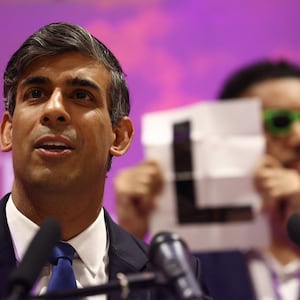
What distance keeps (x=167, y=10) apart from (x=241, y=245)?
0.87 metres

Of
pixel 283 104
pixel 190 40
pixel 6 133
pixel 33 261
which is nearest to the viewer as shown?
pixel 33 261

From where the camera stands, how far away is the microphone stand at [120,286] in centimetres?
87

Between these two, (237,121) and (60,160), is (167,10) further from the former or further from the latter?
(60,160)

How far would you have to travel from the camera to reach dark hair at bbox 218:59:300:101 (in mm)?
2227

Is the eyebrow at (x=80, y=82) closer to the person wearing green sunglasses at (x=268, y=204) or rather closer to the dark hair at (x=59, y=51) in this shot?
the dark hair at (x=59, y=51)

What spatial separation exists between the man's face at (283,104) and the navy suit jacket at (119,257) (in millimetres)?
764

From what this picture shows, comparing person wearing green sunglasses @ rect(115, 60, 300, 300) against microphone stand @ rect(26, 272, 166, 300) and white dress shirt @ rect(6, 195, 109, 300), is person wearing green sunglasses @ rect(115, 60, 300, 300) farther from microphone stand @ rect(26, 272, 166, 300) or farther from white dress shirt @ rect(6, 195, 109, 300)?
microphone stand @ rect(26, 272, 166, 300)

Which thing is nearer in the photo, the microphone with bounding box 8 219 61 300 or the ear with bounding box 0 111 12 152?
the microphone with bounding box 8 219 61 300

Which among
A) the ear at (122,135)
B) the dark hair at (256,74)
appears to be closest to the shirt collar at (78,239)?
the ear at (122,135)

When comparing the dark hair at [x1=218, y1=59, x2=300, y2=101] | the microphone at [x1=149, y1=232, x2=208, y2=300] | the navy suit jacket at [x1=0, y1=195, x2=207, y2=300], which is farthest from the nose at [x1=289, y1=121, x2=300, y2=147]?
the microphone at [x1=149, y1=232, x2=208, y2=300]

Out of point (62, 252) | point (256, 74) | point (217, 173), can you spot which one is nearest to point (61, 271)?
point (62, 252)

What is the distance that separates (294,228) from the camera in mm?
1029

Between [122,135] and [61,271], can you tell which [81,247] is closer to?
[61,271]

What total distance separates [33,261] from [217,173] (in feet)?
3.84
